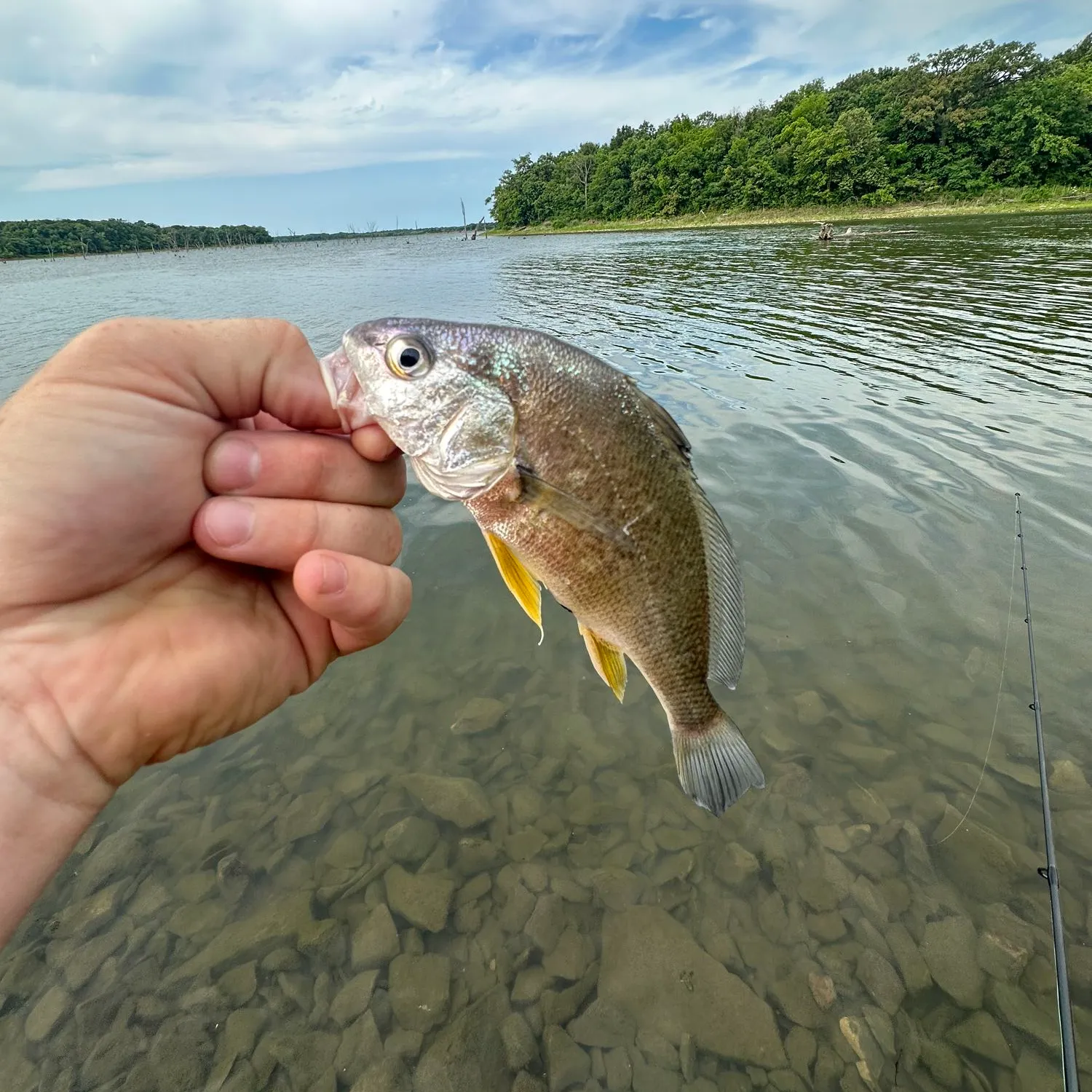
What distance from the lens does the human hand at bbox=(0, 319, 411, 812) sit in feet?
5.87

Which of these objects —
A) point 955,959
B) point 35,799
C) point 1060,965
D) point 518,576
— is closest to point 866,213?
point 955,959

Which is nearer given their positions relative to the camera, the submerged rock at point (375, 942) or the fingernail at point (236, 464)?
the fingernail at point (236, 464)

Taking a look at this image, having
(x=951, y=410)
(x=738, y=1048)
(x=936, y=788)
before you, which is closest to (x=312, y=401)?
(x=738, y=1048)

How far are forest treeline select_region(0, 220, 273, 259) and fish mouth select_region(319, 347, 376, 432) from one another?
165263 mm

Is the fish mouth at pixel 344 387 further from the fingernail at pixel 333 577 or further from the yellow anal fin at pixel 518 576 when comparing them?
the yellow anal fin at pixel 518 576

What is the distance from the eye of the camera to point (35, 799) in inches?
70.7

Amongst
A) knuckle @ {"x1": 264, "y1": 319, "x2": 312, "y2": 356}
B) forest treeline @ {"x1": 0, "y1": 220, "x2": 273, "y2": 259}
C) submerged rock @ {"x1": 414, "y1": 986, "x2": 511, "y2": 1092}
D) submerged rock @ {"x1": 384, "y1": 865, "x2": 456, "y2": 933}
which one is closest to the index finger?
knuckle @ {"x1": 264, "y1": 319, "x2": 312, "y2": 356}

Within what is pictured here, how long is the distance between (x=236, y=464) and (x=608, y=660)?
5.23 ft

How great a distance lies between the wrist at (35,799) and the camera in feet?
5.71

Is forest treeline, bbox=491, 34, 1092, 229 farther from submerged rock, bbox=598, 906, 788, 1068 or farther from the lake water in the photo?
submerged rock, bbox=598, 906, 788, 1068

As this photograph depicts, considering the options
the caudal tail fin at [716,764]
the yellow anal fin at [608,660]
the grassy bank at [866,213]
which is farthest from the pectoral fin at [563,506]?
the grassy bank at [866,213]

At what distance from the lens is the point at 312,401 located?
208 cm

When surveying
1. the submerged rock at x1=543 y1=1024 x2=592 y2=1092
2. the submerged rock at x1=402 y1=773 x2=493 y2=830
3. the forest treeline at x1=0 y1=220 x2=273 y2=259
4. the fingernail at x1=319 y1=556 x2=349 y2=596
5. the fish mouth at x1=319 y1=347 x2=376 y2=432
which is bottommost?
the forest treeline at x1=0 y1=220 x2=273 y2=259

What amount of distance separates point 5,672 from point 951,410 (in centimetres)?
1241
